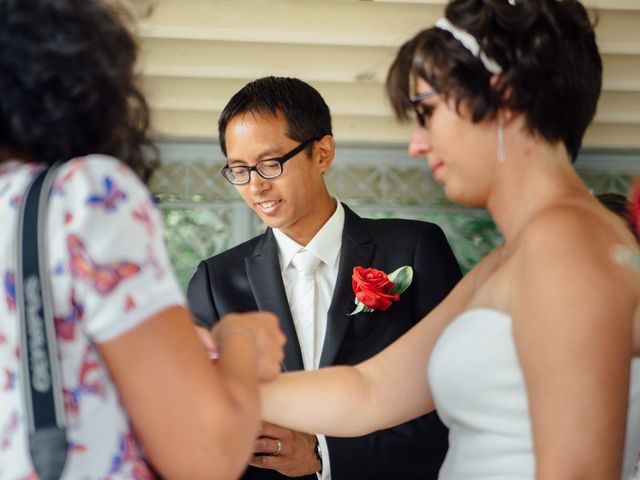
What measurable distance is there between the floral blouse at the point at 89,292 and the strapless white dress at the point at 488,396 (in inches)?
27.4

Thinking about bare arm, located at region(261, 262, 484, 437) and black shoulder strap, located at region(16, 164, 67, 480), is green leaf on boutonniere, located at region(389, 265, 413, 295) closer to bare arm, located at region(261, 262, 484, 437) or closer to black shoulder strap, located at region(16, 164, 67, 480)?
bare arm, located at region(261, 262, 484, 437)

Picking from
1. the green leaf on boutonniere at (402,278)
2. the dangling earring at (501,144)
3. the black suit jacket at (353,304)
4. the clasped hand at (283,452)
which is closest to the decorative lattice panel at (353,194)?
the black suit jacket at (353,304)

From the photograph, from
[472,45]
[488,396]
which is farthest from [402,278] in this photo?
[472,45]

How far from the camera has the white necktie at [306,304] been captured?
357 cm

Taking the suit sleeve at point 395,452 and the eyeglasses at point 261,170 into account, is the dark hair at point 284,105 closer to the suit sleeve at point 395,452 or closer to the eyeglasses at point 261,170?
the eyeglasses at point 261,170

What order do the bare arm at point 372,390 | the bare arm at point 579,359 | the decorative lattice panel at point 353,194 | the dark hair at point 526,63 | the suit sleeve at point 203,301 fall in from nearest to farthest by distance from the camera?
1. the bare arm at point 579,359
2. the dark hair at point 526,63
3. the bare arm at point 372,390
4. the suit sleeve at point 203,301
5. the decorative lattice panel at point 353,194

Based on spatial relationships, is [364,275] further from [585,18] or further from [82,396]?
[82,396]

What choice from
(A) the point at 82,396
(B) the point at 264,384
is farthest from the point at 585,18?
(A) the point at 82,396

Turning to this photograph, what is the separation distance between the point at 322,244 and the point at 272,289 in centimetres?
26

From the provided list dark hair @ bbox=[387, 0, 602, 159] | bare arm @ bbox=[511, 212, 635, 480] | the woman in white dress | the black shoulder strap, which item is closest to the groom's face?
the woman in white dress

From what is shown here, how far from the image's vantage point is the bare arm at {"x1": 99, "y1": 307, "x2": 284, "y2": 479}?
1407 millimetres

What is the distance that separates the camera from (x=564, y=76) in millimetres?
1887

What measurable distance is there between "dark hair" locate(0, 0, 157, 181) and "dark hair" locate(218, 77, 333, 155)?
7.24ft

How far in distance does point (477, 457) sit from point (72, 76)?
43.5 inches
